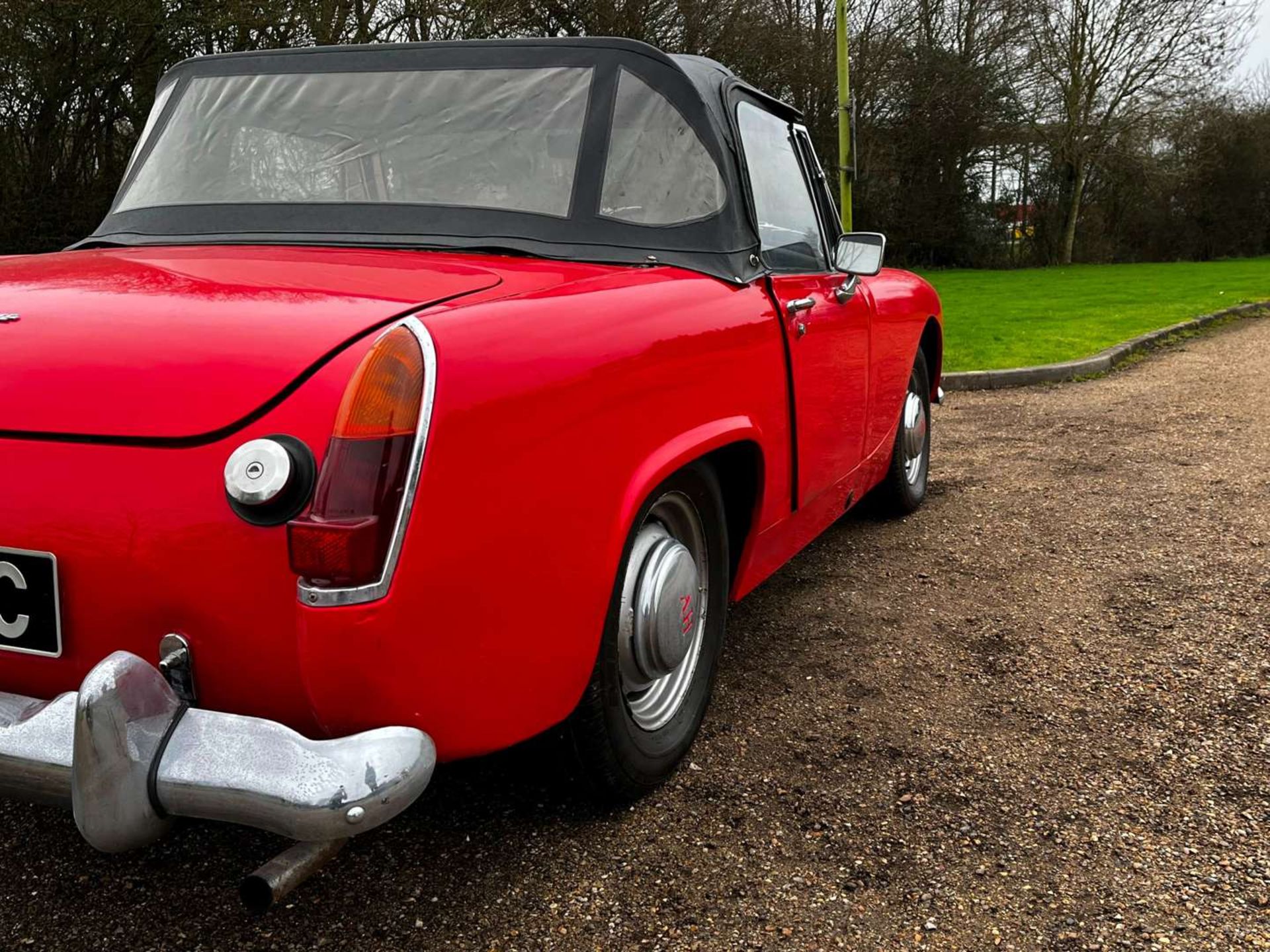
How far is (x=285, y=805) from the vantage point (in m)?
1.55

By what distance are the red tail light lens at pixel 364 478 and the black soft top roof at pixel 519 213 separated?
1015 millimetres

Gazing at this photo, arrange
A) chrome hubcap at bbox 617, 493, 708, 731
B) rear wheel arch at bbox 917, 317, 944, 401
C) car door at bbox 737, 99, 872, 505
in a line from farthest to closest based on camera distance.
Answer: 1. rear wheel arch at bbox 917, 317, 944, 401
2. car door at bbox 737, 99, 872, 505
3. chrome hubcap at bbox 617, 493, 708, 731

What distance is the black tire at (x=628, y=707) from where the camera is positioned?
7.25 ft

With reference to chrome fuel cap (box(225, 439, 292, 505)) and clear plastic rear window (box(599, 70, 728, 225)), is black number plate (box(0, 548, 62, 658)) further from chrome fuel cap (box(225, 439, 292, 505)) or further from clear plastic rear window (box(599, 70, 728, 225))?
clear plastic rear window (box(599, 70, 728, 225))

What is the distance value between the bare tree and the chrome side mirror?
3049 centimetres

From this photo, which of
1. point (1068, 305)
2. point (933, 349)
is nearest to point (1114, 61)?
point (1068, 305)

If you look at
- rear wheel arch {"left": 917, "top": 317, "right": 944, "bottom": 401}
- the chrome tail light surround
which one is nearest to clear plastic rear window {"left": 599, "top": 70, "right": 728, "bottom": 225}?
the chrome tail light surround

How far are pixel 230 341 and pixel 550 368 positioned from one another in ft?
1.74

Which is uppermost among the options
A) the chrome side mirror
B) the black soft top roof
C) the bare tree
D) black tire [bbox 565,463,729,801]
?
the bare tree

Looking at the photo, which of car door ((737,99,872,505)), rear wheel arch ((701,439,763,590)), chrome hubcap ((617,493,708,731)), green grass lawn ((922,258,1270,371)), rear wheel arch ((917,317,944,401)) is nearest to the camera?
chrome hubcap ((617,493,708,731))

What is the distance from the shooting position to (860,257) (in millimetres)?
3609

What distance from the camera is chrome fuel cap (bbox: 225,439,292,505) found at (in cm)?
162

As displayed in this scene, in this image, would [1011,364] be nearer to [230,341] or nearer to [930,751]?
[930,751]

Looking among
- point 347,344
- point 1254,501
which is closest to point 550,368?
point 347,344
